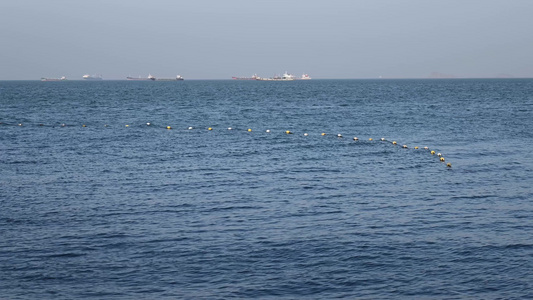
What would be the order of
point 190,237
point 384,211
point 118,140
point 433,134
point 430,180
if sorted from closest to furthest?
point 190,237 → point 384,211 → point 430,180 → point 118,140 → point 433,134

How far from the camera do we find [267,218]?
30.2 meters

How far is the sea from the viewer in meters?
22.1

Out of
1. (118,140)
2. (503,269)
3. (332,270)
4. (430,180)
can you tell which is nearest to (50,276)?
(332,270)

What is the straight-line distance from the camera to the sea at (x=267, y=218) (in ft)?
72.6

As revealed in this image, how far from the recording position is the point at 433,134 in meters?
66.1

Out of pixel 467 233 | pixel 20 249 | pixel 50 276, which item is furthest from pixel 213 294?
pixel 467 233

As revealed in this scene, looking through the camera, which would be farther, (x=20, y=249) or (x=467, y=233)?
(x=467, y=233)

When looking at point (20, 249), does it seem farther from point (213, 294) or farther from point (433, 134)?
point (433, 134)

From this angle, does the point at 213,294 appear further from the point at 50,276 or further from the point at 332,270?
the point at 50,276

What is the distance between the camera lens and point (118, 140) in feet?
200

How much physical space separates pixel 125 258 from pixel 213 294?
201 inches

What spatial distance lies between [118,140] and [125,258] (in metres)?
37.8

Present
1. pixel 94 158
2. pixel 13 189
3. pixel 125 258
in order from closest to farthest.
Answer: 1. pixel 125 258
2. pixel 13 189
3. pixel 94 158

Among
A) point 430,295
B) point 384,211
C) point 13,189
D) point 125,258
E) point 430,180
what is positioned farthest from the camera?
point 430,180
